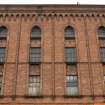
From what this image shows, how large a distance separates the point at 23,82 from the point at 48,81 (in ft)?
6.47

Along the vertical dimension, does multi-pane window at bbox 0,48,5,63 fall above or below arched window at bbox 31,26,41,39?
below

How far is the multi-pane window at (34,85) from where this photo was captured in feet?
85.4

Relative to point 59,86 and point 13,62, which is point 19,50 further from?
point 59,86

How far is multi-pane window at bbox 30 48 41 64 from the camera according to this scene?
90.6 feet

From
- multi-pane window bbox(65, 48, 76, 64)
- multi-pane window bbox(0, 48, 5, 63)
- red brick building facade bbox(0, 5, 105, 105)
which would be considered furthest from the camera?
multi-pane window bbox(65, 48, 76, 64)

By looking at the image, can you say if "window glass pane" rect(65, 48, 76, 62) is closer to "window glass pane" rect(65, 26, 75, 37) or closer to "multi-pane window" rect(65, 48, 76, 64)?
"multi-pane window" rect(65, 48, 76, 64)

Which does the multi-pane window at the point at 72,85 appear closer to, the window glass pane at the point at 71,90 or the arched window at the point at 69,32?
the window glass pane at the point at 71,90

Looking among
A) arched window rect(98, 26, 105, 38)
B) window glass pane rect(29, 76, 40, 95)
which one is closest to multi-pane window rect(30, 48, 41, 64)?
window glass pane rect(29, 76, 40, 95)

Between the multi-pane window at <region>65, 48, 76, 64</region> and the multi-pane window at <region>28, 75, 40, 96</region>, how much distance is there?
9.78 feet

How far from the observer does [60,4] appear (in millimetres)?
30406

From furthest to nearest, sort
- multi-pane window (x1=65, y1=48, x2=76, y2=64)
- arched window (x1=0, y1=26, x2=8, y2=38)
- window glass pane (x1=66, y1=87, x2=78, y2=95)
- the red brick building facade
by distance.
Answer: arched window (x1=0, y1=26, x2=8, y2=38)
multi-pane window (x1=65, y1=48, x2=76, y2=64)
window glass pane (x1=66, y1=87, x2=78, y2=95)
the red brick building facade

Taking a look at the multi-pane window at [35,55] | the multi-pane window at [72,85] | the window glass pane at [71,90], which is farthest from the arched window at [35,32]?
the window glass pane at [71,90]

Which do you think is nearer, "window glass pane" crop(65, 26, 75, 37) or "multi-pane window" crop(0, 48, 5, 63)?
"multi-pane window" crop(0, 48, 5, 63)

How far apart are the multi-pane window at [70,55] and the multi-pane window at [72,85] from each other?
1.44m
